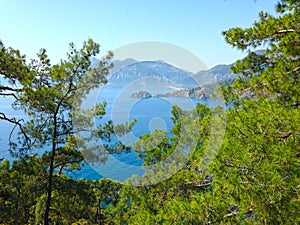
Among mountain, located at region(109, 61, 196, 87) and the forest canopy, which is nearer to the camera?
the forest canopy

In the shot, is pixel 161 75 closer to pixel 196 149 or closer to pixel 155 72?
pixel 155 72

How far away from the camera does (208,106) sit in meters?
6.43

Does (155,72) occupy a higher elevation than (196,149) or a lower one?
higher

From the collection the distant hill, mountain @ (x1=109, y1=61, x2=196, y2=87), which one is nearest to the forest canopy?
the distant hill

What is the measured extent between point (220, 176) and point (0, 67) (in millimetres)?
4580

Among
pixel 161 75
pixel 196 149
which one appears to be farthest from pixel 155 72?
pixel 196 149

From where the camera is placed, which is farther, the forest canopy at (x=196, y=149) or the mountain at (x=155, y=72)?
the mountain at (x=155, y=72)

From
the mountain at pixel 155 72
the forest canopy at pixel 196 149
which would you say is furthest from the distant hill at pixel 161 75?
the forest canopy at pixel 196 149

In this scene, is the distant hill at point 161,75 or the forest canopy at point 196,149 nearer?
the forest canopy at point 196,149

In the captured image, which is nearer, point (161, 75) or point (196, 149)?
point (161, 75)

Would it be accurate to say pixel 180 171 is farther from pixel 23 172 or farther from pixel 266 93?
pixel 23 172

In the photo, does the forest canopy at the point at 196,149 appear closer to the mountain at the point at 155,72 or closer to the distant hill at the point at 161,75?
the distant hill at the point at 161,75

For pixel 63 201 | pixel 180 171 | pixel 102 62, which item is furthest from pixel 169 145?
pixel 63 201

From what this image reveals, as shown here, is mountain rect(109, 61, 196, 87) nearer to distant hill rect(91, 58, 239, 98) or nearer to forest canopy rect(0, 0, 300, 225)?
distant hill rect(91, 58, 239, 98)
